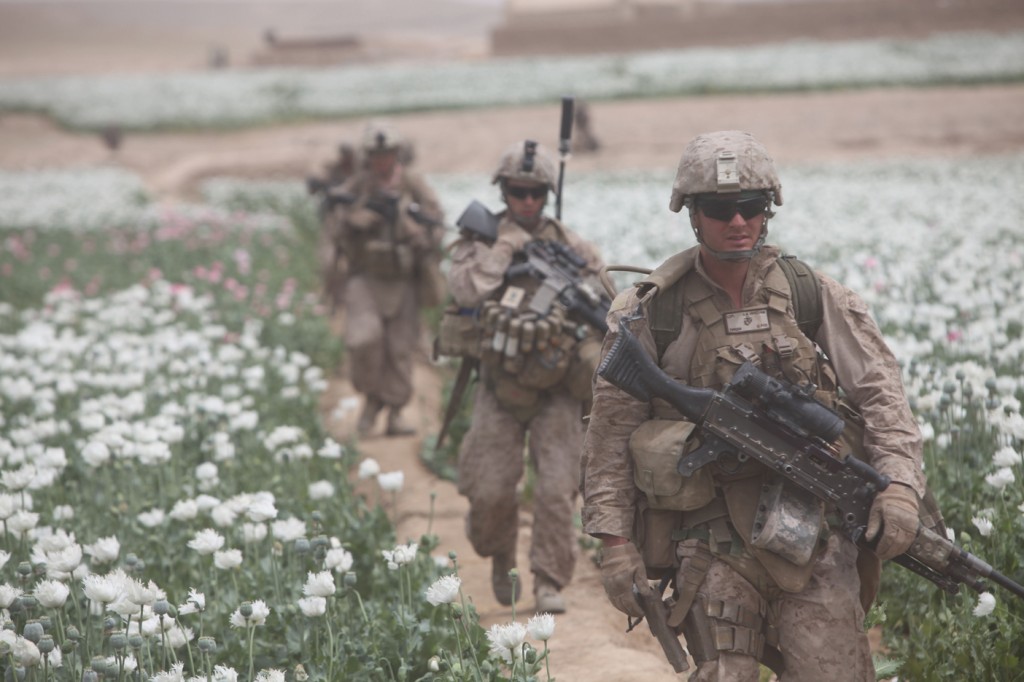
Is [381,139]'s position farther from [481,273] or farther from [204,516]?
[204,516]

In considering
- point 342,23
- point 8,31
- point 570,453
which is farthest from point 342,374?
point 342,23

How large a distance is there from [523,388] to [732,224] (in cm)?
241

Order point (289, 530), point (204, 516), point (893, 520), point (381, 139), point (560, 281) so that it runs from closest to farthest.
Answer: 1. point (893, 520)
2. point (289, 530)
3. point (560, 281)
4. point (204, 516)
5. point (381, 139)

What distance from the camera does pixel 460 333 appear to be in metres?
6.28

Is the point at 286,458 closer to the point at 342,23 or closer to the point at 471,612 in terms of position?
the point at 471,612

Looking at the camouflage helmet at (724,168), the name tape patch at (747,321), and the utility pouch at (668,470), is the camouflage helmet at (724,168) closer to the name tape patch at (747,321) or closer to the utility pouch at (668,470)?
the name tape patch at (747,321)

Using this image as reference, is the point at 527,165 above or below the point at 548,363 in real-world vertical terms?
above

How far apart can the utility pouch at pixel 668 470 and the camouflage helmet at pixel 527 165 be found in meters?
2.39

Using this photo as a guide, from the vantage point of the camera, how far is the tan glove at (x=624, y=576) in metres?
3.83

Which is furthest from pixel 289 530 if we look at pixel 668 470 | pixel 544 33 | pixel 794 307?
pixel 544 33

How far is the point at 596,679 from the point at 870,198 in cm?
1271

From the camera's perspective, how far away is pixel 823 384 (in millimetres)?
4012

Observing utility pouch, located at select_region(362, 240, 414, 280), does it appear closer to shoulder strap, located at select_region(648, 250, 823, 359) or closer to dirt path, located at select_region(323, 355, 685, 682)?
dirt path, located at select_region(323, 355, 685, 682)

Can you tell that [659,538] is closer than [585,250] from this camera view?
Yes
